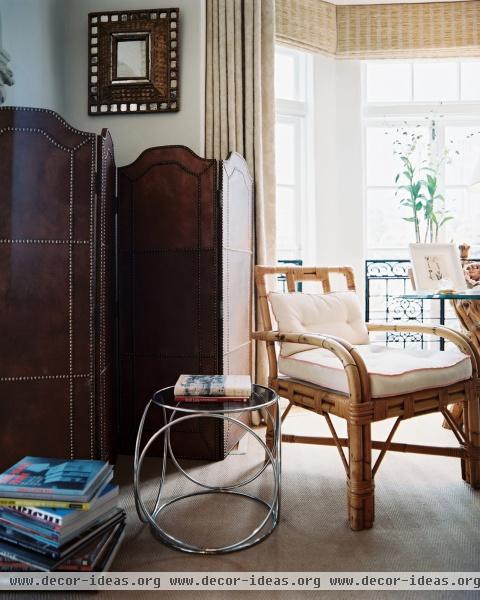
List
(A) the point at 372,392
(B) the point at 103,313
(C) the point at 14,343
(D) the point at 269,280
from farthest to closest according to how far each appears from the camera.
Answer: (D) the point at 269,280
(B) the point at 103,313
(C) the point at 14,343
(A) the point at 372,392

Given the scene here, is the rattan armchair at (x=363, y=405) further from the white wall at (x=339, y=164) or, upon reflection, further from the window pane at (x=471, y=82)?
the window pane at (x=471, y=82)

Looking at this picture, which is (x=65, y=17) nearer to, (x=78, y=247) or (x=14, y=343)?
(x=78, y=247)

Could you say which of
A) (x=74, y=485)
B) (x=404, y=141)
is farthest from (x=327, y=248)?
(x=74, y=485)

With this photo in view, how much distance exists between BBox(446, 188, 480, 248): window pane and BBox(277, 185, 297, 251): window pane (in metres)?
1.16

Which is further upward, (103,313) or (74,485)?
(103,313)

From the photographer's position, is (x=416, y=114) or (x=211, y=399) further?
(x=416, y=114)

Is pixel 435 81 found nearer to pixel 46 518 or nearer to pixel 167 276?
pixel 167 276

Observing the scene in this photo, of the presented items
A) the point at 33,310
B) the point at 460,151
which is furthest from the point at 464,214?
the point at 33,310

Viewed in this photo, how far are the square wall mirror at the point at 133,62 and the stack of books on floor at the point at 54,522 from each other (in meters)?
1.98

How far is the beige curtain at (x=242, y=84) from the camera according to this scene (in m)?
2.81

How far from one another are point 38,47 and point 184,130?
31.7 inches

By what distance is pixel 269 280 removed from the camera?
289 cm

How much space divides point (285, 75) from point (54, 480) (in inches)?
121

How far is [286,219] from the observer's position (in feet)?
11.6
